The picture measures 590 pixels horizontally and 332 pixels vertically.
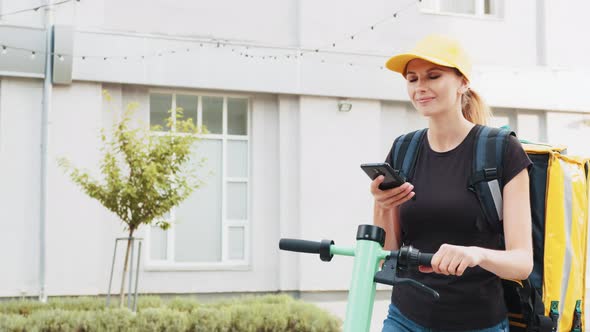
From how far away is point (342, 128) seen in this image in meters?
11.3

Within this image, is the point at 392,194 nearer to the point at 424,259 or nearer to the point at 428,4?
the point at 424,259

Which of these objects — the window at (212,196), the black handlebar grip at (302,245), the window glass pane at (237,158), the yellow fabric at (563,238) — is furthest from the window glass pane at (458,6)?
the black handlebar grip at (302,245)

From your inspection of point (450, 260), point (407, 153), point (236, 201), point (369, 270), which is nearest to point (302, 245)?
point (369, 270)

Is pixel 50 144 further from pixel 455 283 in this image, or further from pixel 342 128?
pixel 455 283

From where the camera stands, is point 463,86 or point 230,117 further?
point 230,117

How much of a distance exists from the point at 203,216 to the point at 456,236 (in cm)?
880

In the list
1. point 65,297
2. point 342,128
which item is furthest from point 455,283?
point 342,128

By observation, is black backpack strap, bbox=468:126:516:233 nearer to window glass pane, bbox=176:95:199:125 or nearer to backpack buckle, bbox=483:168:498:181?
backpack buckle, bbox=483:168:498:181

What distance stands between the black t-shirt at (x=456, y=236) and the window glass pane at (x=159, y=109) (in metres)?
8.68

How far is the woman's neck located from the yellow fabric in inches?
10.5

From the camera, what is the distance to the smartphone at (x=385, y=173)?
6.52 feet

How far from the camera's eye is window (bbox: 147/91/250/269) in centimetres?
1076

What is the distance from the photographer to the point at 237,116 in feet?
36.6

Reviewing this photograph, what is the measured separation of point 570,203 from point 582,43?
11256 mm
